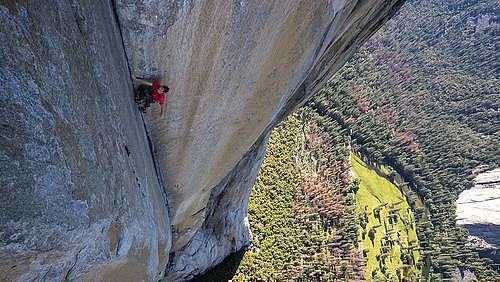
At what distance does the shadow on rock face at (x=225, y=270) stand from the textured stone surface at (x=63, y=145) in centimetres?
1295

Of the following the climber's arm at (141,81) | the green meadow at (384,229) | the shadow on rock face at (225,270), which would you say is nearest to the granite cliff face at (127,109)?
the climber's arm at (141,81)

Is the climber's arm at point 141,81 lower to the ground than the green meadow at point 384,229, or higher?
higher

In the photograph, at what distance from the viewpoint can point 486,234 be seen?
4900cm

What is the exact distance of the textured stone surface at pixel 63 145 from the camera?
9.29ft

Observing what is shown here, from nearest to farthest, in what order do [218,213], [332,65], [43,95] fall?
1. [43,95]
2. [332,65]
3. [218,213]

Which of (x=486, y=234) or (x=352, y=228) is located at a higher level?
(x=352, y=228)

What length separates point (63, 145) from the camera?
3445 millimetres

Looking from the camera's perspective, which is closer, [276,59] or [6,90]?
[6,90]

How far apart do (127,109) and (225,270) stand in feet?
49.6

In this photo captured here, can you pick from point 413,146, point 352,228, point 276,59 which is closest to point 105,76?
point 276,59

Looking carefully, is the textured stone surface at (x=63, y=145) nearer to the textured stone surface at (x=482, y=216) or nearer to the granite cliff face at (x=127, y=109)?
the granite cliff face at (x=127, y=109)

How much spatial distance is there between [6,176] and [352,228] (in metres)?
32.5

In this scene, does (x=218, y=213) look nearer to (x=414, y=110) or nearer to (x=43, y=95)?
(x=43, y=95)

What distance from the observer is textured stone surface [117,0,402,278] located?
19.0ft
